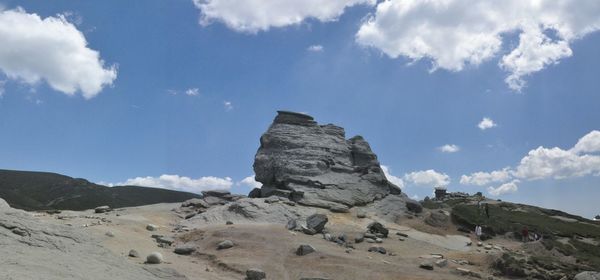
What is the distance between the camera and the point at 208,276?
17.7 meters

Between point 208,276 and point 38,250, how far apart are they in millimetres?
6761

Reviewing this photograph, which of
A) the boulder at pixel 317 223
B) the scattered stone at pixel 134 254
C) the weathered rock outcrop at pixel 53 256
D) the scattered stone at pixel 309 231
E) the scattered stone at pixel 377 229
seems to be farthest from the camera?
the scattered stone at pixel 377 229

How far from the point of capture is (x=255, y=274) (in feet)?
58.6

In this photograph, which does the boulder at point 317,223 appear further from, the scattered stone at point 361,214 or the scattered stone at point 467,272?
the scattered stone at point 467,272

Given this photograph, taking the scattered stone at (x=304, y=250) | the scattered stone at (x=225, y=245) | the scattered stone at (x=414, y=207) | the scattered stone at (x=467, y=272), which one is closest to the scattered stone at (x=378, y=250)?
the scattered stone at (x=467, y=272)

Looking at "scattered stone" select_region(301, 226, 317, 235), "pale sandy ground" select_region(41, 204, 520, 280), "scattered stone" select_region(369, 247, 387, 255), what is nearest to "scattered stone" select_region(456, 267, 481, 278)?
"pale sandy ground" select_region(41, 204, 520, 280)

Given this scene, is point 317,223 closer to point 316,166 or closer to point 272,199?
point 272,199

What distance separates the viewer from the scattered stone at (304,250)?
22.0m

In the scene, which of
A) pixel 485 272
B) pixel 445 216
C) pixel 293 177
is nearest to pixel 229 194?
pixel 293 177

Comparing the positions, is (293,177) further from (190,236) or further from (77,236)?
(77,236)

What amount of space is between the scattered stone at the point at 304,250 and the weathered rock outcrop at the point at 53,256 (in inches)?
303

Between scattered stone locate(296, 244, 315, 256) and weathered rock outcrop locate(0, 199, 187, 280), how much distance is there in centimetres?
769

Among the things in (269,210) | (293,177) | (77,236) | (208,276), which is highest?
(293,177)

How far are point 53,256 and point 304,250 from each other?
12265 millimetres
